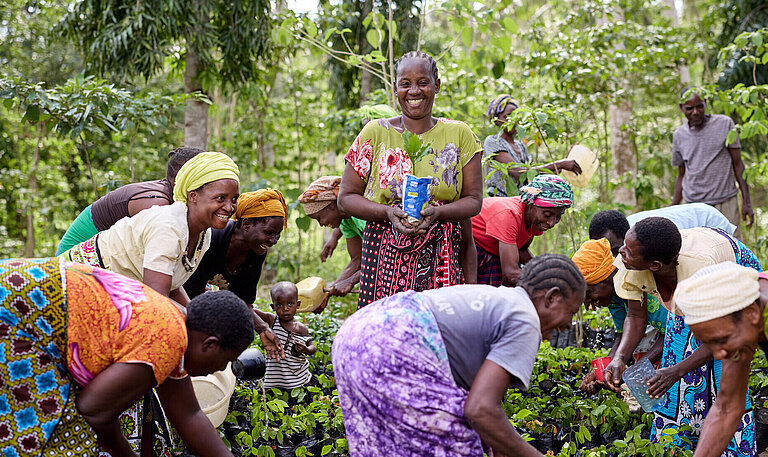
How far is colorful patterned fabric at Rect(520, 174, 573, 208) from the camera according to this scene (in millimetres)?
3789

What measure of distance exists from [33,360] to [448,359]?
127cm

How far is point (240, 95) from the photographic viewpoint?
7.71m

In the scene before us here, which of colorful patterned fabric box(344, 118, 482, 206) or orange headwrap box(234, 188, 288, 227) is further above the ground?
colorful patterned fabric box(344, 118, 482, 206)

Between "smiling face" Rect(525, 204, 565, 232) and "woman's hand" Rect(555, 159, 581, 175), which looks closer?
"smiling face" Rect(525, 204, 565, 232)

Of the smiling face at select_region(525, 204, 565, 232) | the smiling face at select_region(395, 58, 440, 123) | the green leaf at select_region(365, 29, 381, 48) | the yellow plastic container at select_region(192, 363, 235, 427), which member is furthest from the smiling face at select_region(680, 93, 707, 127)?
the yellow plastic container at select_region(192, 363, 235, 427)

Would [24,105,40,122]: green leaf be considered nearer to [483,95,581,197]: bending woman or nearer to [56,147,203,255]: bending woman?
[56,147,203,255]: bending woman

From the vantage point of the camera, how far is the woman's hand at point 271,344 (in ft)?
11.6

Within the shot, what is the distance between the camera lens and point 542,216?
383cm

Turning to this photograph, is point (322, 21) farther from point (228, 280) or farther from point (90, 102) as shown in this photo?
point (228, 280)

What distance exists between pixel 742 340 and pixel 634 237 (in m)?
0.83

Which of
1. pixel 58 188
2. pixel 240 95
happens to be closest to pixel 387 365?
pixel 240 95

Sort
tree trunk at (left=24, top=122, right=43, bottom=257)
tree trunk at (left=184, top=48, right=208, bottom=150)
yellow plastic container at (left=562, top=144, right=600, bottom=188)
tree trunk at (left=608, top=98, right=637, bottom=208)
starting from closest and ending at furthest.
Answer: yellow plastic container at (left=562, top=144, right=600, bottom=188)
tree trunk at (left=184, top=48, right=208, bottom=150)
tree trunk at (left=24, top=122, right=43, bottom=257)
tree trunk at (left=608, top=98, right=637, bottom=208)

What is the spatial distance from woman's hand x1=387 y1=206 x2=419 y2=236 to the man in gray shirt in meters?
4.53

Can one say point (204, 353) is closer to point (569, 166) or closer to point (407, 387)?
point (407, 387)
